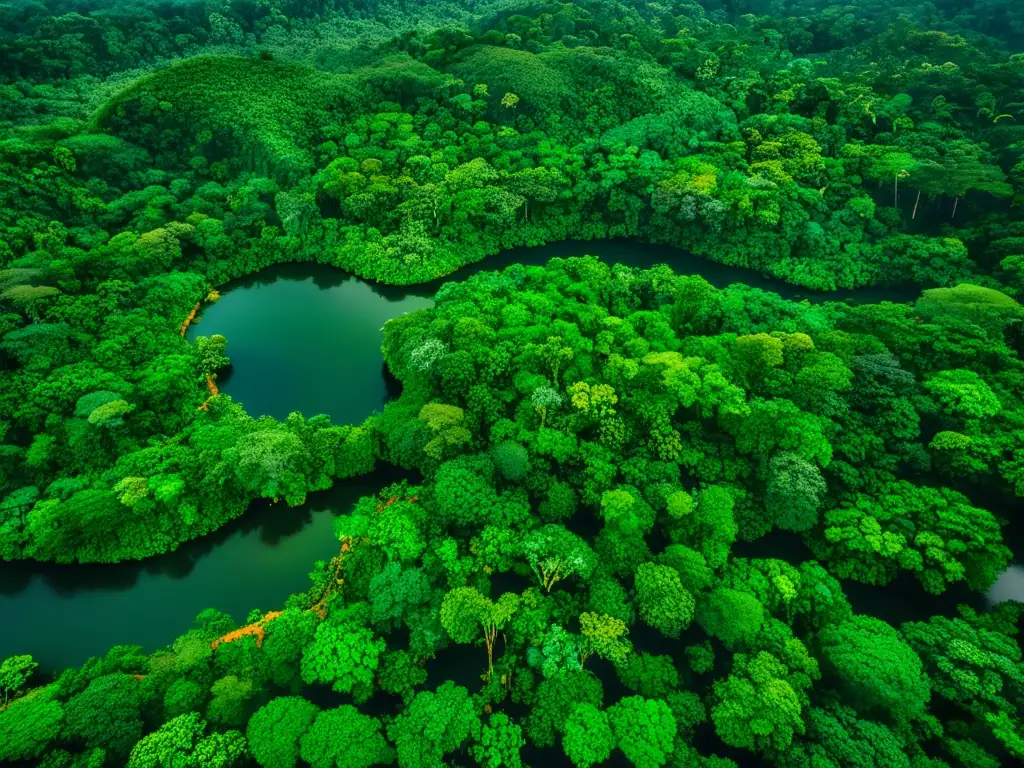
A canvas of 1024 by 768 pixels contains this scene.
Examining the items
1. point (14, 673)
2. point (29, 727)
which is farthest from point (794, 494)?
point (14, 673)

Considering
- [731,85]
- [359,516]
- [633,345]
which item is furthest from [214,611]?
[731,85]

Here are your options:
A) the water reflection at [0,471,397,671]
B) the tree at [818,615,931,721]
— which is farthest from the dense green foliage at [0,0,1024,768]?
the water reflection at [0,471,397,671]

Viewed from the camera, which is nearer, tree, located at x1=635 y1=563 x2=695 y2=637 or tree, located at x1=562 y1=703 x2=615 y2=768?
tree, located at x1=562 y1=703 x2=615 y2=768

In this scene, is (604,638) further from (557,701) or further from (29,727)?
(29,727)

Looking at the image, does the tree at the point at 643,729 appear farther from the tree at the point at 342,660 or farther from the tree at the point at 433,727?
the tree at the point at 342,660

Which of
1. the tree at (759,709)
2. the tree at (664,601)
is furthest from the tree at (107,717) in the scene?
the tree at (759,709)

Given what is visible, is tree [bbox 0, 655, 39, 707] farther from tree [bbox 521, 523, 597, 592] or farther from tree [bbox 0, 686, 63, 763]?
tree [bbox 521, 523, 597, 592]
